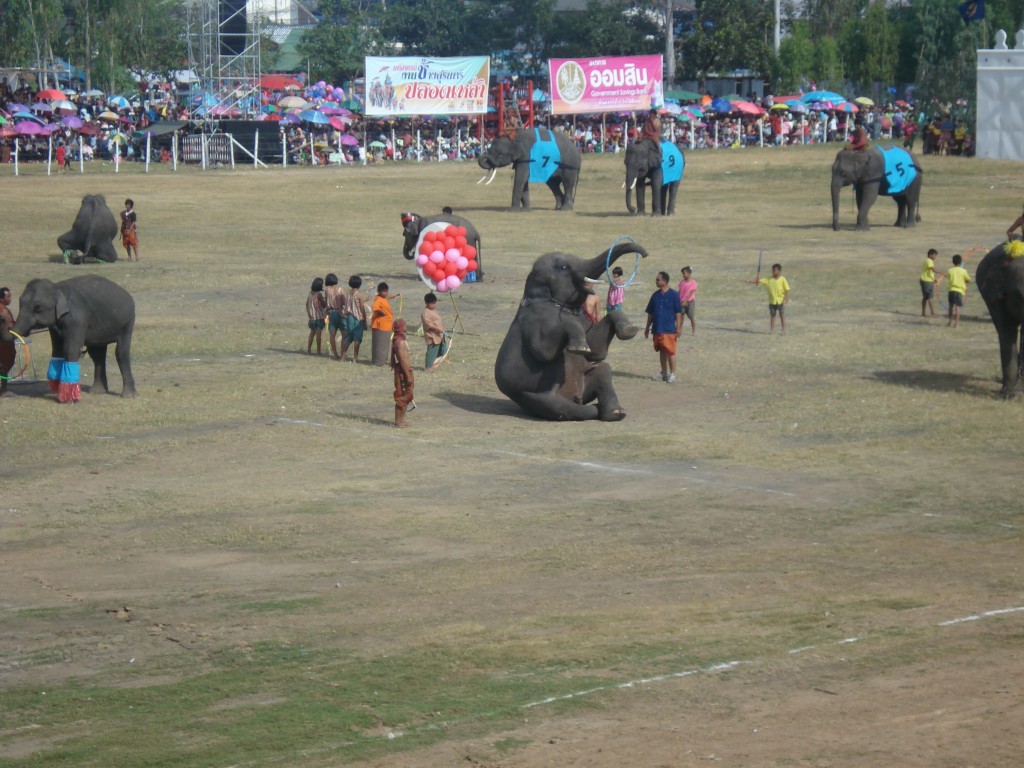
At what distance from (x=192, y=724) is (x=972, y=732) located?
461 centimetres

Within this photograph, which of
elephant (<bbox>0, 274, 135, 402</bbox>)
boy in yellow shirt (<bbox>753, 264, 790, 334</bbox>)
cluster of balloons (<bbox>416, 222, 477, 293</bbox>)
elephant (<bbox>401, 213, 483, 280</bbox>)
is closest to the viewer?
elephant (<bbox>0, 274, 135, 402</bbox>)

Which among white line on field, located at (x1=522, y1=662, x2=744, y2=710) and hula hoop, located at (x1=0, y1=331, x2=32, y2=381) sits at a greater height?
hula hoop, located at (x1=0, y1=331, x2=32, y2=381)

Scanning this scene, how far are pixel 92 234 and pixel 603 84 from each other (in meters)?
34.8

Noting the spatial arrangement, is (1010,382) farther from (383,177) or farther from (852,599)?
(383,177)

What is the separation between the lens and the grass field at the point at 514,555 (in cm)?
929

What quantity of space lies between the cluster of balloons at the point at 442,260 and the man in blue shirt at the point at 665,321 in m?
4.01

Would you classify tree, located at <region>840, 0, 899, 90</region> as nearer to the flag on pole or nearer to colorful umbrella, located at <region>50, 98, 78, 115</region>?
the flag on pole

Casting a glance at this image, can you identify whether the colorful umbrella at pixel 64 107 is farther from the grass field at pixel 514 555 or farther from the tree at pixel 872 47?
the tree at pixel 872 47

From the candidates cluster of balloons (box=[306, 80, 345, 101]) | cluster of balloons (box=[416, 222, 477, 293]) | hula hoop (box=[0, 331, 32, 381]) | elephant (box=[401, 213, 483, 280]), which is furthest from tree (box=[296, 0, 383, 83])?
hula hoop (box=[0, 331, 32, 381])

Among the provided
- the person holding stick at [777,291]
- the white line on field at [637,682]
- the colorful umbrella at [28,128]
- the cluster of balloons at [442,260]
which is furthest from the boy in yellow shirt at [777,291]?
the colorful umbrella at [28,128]

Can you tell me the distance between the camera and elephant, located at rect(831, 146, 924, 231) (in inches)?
1518

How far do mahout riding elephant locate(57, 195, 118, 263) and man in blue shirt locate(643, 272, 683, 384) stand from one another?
617 inches

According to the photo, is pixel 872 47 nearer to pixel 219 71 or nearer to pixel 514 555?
pixel 219 71

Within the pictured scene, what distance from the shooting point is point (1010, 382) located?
20234 millimetres
